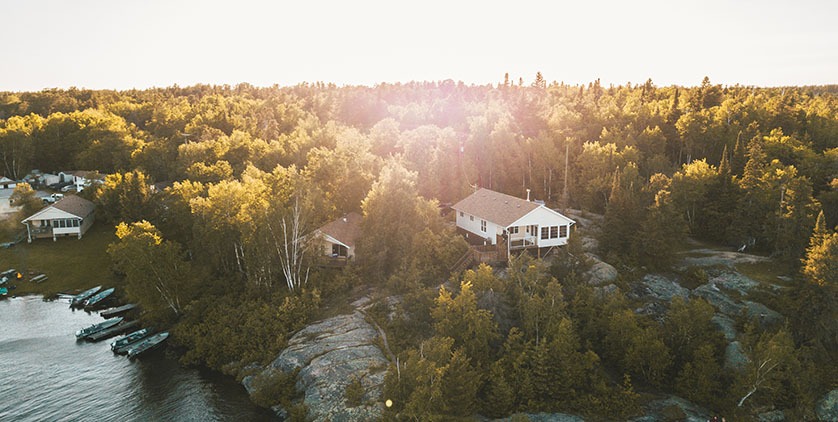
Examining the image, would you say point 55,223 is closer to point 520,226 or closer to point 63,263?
point 63,263

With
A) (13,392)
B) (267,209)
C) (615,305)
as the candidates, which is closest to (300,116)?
(267,209)

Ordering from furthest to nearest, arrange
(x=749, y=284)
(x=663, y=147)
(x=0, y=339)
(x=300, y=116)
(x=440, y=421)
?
(x=300, y=116) → (x=663, y=147) → (x=0, y=339) → (x=749, y=284) → (x=440, y=421)

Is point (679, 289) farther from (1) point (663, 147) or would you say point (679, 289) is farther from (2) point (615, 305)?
(1) point (663, 147)

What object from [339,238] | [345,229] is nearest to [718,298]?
[339,238]

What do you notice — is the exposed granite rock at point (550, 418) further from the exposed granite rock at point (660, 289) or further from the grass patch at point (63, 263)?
the grass patch at point (63, 263)

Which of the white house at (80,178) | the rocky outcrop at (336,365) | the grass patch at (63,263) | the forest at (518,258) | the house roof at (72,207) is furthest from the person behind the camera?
the white house at (80,178)

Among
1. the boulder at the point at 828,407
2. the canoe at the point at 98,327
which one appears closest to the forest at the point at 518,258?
the boulder at the point at 828,407

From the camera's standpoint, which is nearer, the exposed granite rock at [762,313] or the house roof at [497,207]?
the exposed granite rock at [762,313]

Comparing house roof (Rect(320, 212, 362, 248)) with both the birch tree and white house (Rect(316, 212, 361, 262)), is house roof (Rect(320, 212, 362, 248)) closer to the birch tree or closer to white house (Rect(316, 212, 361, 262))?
white house (Rect(316, 212, 361, 262))
